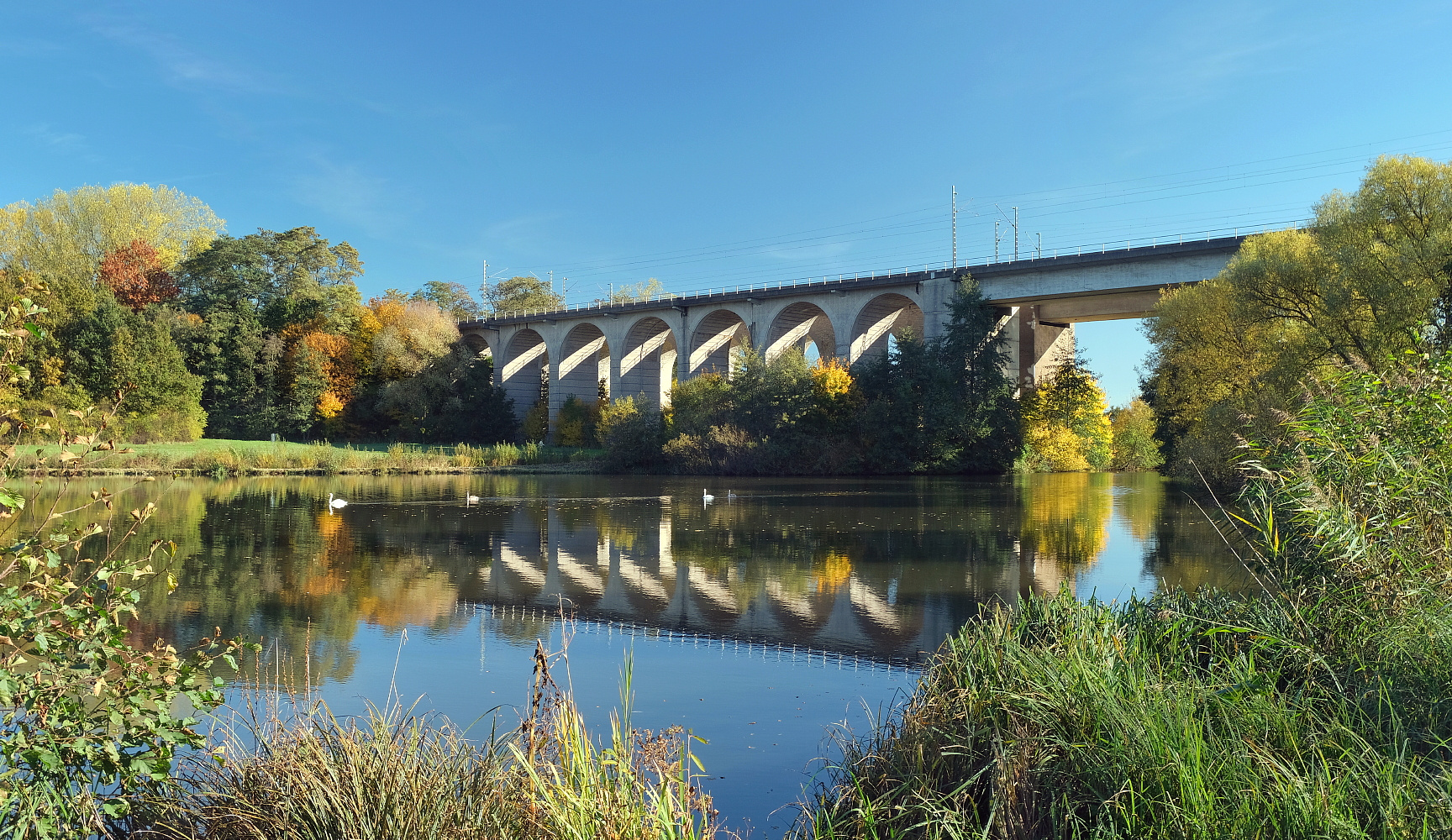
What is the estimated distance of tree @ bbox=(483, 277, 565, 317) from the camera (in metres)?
72.4

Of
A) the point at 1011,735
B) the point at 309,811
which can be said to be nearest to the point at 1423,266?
the point at 1011,735

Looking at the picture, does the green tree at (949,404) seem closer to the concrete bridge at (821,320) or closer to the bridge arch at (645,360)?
the concrete bridge at (821,320)

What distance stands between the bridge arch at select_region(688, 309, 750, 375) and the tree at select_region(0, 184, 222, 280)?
26.5 metres

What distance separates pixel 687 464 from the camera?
33.3 metres

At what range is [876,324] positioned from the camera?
40.3 meters

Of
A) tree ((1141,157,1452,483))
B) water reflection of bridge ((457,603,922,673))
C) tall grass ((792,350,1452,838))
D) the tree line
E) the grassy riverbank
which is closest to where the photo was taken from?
tall grass ((792,350,1452,838))

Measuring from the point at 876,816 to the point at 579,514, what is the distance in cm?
1483

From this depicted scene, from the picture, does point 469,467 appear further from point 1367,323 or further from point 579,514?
point 1367,323

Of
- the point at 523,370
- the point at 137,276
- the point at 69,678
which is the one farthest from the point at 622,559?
the point at 137,276

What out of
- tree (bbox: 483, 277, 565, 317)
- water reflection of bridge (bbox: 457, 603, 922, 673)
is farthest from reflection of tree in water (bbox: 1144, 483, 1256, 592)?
tree (bbox: 483, 277, 565, 317)

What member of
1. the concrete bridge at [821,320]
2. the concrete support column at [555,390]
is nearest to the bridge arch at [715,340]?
the concrete bridge at [821,320]

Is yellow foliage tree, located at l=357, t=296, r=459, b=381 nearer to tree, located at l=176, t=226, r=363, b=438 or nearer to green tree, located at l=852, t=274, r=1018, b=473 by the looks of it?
tree, located at l=176, t=226, r=363, b=438

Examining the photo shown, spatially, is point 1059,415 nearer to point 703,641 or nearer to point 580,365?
point 580,365

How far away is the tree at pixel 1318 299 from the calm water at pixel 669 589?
2.63 meters
